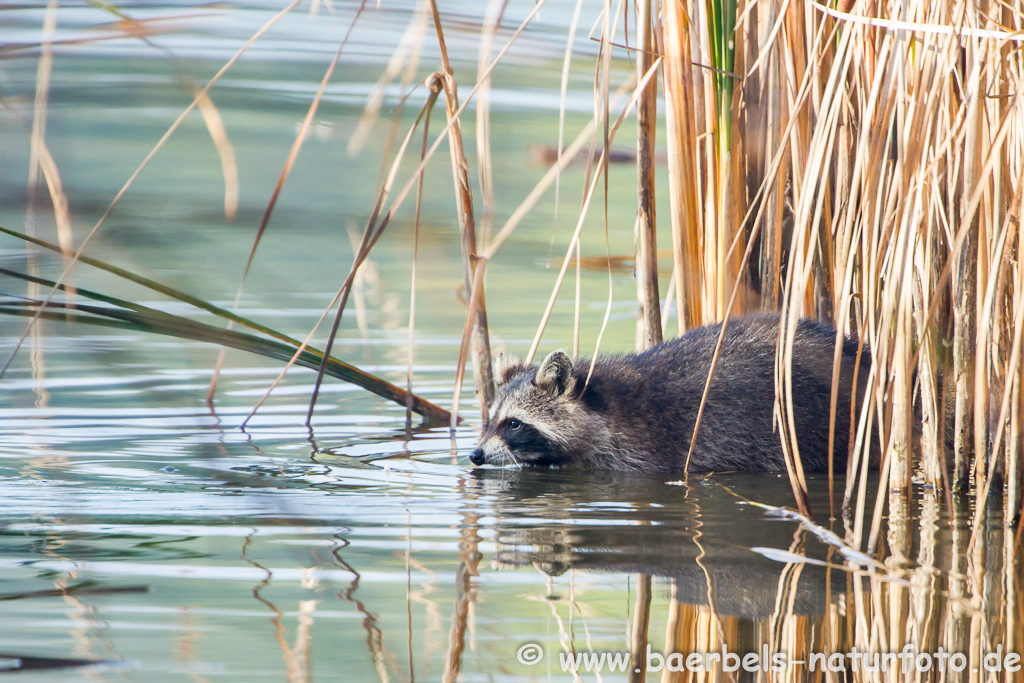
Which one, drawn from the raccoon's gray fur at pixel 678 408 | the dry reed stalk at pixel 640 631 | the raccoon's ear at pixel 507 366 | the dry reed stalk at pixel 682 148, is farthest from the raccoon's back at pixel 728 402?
the dry reed stalk at pixel 640 631

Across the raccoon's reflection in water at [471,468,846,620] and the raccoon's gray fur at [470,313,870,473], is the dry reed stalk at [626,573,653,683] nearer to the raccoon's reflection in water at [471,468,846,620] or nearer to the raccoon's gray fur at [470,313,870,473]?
the raccoon's reflection in water at [471,468,846,620]

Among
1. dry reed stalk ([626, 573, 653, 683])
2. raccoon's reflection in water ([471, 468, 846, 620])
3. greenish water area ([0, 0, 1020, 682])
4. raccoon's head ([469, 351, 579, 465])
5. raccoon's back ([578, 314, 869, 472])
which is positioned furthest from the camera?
raccoon's head ([469, 351, 579, 465])

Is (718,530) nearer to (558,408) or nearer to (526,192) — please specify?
(558,408)

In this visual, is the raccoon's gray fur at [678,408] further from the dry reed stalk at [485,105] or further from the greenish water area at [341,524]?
the dry reed stalk at [485,105]

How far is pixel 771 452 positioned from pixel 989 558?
172cm

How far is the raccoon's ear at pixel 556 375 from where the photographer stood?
5898mm

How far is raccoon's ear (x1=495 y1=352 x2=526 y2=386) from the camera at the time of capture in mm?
6344

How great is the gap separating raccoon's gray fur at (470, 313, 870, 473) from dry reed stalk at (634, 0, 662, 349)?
272 mm

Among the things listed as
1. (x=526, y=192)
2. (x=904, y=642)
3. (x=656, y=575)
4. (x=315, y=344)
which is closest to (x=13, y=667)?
(x=656, y=575)

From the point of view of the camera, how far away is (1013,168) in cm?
400

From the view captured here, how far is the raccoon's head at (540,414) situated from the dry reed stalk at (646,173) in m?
0.54

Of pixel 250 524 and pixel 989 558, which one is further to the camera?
pixel 250 524

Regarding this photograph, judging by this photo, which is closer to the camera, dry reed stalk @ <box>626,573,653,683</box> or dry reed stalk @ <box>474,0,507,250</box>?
dry reed stalk @ <box>626,573,653,683</box>

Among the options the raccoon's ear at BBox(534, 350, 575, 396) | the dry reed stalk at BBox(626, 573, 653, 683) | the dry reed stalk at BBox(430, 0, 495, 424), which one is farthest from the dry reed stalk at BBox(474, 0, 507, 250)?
the dry reed stalk at BBox(626, 573, 653, 683)
